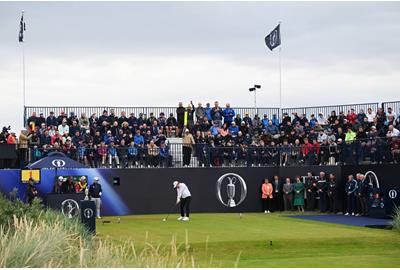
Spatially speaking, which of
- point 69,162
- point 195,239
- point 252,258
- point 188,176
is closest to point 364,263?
point 252,258

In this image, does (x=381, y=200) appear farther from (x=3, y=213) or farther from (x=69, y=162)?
(x=3, y=213)

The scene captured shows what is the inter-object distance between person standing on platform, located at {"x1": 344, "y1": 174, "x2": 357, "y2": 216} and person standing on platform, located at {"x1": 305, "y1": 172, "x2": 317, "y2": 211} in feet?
9.09

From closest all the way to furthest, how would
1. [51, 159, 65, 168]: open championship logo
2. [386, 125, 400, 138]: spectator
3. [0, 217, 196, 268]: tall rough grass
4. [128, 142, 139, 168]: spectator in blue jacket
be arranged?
[0, 217, 196, 268]: tall rough grass → [51, 159, 65, 168]: open championship logo → [386, 125, 400, 138]: spectator → [128, 142, 139, 168]: spectator in blue jacket

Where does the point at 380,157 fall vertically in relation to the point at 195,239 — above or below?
above

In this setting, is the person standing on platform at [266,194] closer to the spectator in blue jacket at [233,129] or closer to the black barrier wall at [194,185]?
the black barrier wall at [194,185]

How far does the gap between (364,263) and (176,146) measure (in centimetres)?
2255

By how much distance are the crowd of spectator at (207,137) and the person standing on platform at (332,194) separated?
1.36m

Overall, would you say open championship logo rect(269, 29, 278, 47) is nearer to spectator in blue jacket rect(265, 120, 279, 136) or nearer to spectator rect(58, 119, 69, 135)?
spectator in blue jacket rect(265, 120, 279, 136)

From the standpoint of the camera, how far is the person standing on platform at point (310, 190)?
4175cm


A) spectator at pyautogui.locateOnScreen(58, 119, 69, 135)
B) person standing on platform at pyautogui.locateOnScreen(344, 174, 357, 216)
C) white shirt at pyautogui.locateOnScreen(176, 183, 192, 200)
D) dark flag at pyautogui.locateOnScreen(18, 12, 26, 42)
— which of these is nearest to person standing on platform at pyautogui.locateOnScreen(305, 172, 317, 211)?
person standing on platform at pyautogui.locateOnScreen(344, 174, 357, 216)

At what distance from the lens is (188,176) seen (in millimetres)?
42656

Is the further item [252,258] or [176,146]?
[176,146]

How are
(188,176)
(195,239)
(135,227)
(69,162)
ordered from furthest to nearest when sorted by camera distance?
(188,176)
(69,162)
(135,227)
(195,239)

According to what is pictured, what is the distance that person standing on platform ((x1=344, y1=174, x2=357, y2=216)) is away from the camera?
38.4 m
